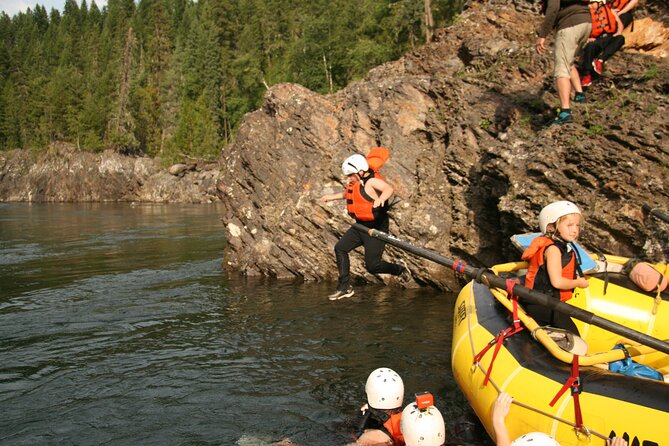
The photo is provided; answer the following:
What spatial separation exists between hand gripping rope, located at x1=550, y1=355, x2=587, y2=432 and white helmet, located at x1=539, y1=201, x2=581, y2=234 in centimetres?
159

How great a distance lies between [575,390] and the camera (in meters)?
4.78

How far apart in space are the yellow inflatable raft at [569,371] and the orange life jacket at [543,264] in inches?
14.8

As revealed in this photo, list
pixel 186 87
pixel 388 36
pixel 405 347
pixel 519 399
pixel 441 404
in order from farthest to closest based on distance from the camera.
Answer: pixel 186 87 → pixel 388 36 → pixel 405 347 → pixel 441 404 → pixel 519 399

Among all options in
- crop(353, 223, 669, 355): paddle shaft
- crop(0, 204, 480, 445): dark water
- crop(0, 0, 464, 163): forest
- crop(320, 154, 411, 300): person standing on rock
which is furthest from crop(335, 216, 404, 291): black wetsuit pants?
crop(0, 0, 464, 163): forest

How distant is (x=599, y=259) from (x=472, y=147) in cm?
533

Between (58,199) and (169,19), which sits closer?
(58,199)

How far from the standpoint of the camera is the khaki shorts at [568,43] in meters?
9.57

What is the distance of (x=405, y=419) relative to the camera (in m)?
5.41

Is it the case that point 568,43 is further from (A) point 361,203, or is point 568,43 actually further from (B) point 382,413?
(B) point 382,413

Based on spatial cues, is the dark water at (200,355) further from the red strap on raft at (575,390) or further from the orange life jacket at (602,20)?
the orange life jacket at (602,20)

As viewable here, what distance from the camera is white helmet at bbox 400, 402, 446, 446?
5254 millimetres

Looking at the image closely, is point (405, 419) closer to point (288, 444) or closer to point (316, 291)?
point (288, 444)

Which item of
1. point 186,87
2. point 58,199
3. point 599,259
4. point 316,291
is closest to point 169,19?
point 186,87

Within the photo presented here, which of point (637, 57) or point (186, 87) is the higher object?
point (186, 87)
